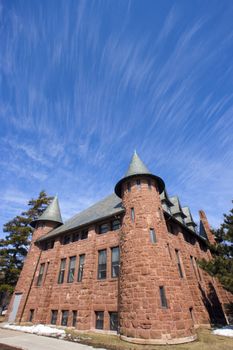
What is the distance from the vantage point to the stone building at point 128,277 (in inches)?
428

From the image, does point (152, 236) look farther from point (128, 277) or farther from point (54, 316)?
point (54, 316)

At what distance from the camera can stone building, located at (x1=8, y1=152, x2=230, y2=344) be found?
10867 millimetres

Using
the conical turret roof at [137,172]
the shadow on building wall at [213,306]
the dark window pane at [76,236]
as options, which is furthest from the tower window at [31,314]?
the shadow on building wall at [213,306]

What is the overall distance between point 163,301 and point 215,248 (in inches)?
250

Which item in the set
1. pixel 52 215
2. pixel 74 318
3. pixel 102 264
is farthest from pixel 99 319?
pixel 52 215

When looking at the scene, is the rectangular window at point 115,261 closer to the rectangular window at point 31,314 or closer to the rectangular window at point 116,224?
the rectangular window at point 116,224

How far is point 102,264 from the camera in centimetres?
1515

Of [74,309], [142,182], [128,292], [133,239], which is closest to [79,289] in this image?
[74,309]

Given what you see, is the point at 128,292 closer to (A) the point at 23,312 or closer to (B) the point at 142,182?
(B) the point at 142,182

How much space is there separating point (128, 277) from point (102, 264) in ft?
11.8

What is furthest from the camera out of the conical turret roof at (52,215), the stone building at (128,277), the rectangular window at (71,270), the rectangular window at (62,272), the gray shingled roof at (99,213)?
the conical turret roof at (52,215)

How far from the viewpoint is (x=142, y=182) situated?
15406 mm

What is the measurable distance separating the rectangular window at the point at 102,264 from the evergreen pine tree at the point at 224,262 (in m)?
7.09

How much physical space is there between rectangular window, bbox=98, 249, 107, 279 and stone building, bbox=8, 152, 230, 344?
0.22 ft
